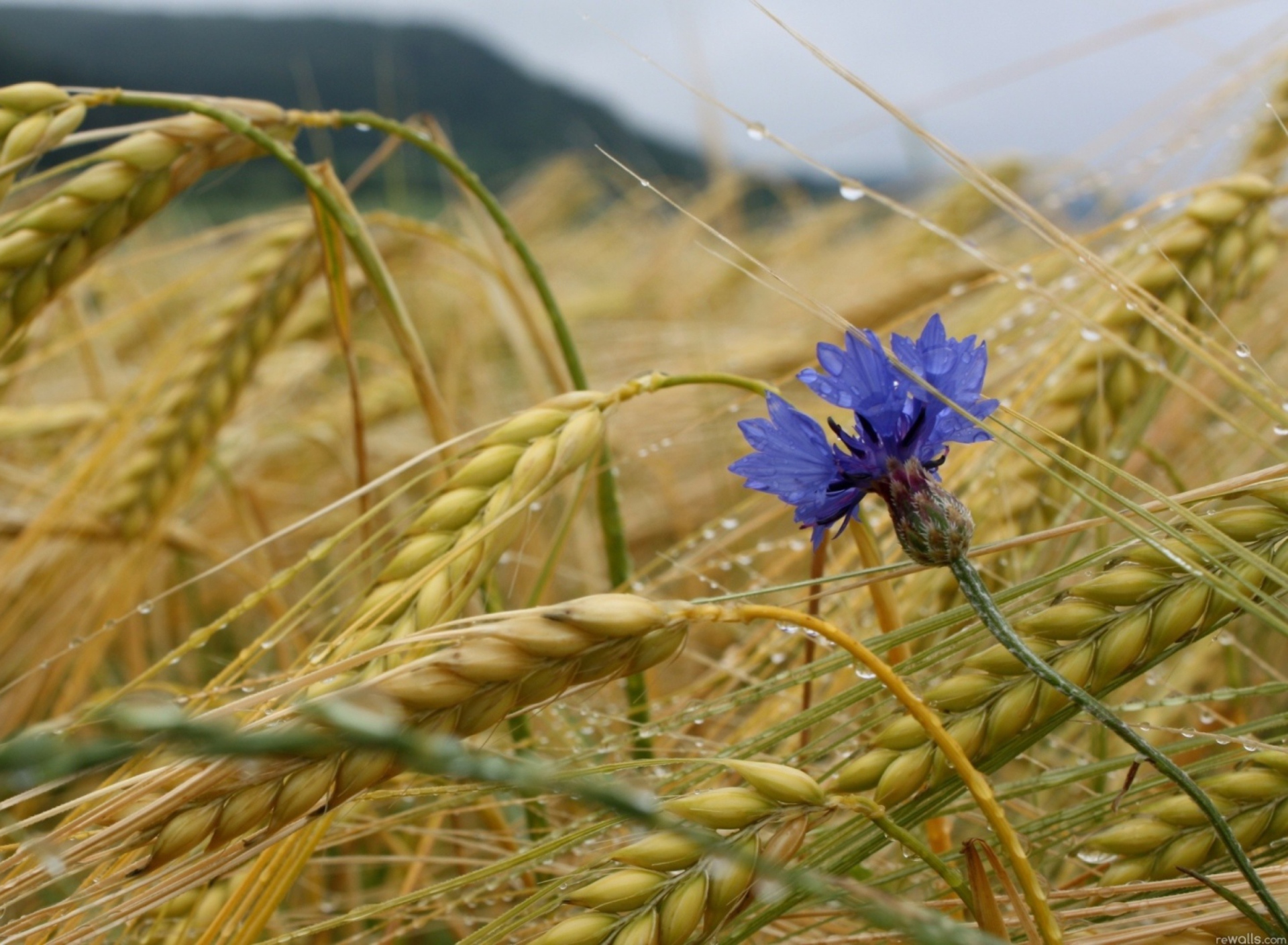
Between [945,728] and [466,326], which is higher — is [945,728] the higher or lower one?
the lower one

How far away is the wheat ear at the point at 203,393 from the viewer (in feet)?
4.13

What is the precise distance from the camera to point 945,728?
0.59 m

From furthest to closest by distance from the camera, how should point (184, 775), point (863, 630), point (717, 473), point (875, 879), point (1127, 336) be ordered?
point (717, 473) → point (1127, 336) → point (863, 630) → point (875, 879) → point (184, 775)

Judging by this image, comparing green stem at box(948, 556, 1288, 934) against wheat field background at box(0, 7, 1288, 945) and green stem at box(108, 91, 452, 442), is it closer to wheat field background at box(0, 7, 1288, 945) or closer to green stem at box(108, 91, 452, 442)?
wheat field background at box(0, 7, 1288, 945)

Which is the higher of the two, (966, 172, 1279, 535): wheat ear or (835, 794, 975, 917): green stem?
(966, 172, 1279, 535): wheat ear

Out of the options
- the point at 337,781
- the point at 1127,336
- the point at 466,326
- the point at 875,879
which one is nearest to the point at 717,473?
the point at 466,326

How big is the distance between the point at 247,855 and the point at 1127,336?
948 mm

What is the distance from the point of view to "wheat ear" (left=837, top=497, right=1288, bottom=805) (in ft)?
1.90

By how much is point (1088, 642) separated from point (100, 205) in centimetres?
89

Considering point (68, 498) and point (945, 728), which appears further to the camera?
point (68, 498)

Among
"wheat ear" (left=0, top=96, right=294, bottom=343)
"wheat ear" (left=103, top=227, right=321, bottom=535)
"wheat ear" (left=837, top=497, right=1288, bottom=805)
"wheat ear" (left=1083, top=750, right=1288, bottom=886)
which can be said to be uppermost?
"wheat ear" (left=0, top=96, right=294, bottom=343)

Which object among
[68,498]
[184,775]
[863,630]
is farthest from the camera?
[68,498]

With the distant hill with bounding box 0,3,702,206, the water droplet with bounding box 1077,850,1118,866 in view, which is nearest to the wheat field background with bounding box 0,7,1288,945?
the water droplet with bounding box 1077,850,1118,866

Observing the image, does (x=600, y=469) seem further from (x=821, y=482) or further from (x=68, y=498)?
(x=68, y=498)
